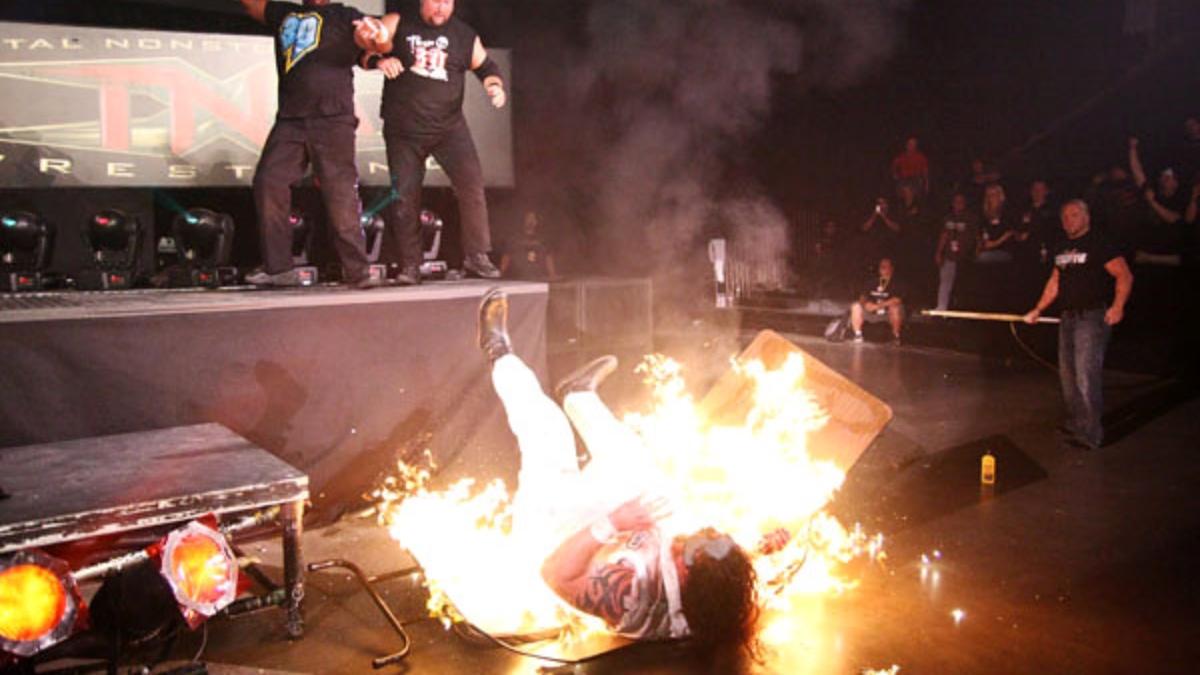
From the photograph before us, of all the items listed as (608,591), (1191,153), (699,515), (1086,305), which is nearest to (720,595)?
(608,591)

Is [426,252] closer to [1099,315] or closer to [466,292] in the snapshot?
[466,292]

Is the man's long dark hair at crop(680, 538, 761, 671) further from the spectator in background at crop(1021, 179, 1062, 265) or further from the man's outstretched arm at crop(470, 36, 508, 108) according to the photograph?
the spectator in background at crop(1021, 179, 1062, 265)

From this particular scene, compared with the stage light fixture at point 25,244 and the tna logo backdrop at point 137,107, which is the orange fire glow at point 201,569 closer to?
the stage light fixture at point 25,244

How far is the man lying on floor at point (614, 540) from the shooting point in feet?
10.7

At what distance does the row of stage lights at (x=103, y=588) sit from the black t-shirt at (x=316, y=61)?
348 cm

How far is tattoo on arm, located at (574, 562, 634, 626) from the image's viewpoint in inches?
132

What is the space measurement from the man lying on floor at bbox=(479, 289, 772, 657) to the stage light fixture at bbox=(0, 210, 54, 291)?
499 cm

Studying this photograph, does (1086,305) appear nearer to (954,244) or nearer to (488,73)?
(488,73)

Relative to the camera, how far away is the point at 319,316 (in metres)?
4.98

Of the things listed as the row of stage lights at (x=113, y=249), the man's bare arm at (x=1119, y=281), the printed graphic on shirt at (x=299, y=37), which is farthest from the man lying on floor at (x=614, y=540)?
the man's bare arm at (x=1119, y=281)

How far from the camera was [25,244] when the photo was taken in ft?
22.7

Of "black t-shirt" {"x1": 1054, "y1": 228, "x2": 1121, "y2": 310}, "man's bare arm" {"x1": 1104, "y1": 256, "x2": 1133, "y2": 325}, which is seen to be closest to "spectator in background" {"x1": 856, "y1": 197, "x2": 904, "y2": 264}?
"black t-shirt" {"x1": 1054, "y1": 228, "x2": 1121, "y2": 310}

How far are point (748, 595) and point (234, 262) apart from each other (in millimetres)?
7829

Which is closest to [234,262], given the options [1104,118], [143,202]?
[143,202]
